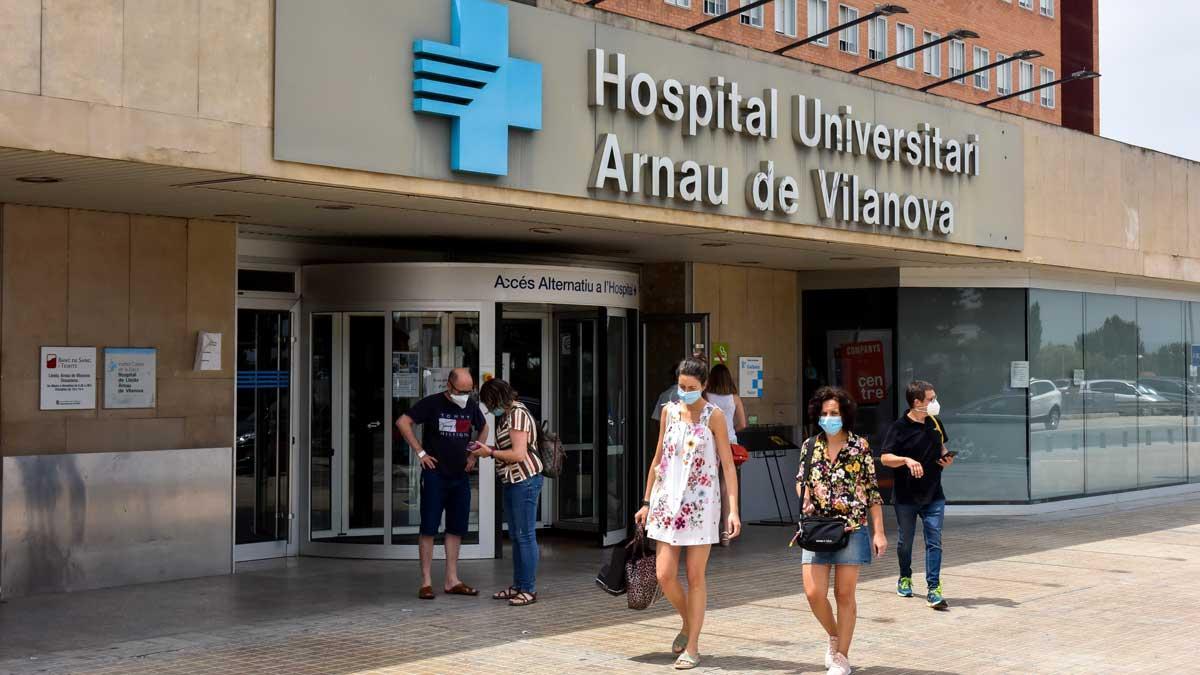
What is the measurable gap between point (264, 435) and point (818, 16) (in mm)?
38616

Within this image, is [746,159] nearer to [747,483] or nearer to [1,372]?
[747,483]

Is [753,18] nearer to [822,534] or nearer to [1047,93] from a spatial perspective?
[1047,93]

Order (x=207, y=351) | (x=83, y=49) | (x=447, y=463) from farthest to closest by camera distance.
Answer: (x=207, y=351) < (x=447, y=463) < (x=83, y=49)

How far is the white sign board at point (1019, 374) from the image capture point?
1681 cm

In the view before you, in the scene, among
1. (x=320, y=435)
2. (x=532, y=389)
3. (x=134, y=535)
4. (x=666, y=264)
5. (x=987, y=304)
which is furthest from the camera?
(x=987, y=304)

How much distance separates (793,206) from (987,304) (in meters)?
5.11

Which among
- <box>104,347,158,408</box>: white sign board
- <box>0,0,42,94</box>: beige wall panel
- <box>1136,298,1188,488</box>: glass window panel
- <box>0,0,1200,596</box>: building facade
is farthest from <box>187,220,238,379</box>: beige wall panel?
<box>1136,298,1188,488</box>: glass window panel

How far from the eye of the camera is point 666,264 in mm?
15594

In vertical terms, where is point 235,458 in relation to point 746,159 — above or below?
below

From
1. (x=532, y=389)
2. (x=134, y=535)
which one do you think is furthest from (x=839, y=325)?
(x=134, y=535)

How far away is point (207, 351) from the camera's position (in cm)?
1113

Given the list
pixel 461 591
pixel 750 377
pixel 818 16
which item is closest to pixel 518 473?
pixel 461 591

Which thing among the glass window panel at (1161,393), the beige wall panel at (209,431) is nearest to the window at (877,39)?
the glass window panel at (1161,393)

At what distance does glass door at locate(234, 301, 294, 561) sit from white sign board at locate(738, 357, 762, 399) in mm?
5762
